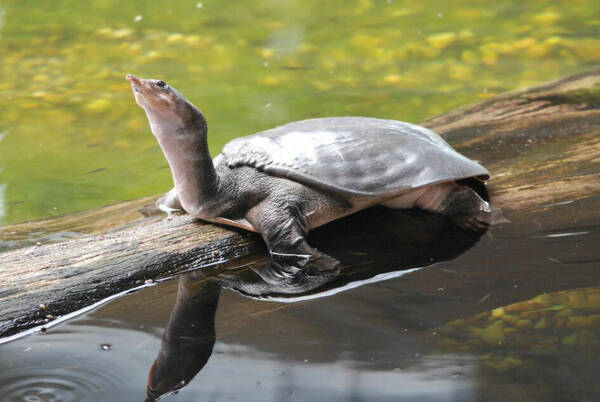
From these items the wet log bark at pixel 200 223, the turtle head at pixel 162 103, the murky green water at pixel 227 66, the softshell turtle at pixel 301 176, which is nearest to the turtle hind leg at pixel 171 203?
the wet log bark at pixel 200 223

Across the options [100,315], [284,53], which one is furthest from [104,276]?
[284,53]

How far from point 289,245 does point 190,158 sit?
0.43 metres

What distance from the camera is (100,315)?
83.2 inches

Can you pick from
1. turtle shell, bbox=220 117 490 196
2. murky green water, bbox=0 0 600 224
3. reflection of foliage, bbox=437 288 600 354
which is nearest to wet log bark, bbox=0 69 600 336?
turtle shell, bbox=220 117 490 196

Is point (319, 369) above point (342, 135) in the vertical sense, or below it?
below

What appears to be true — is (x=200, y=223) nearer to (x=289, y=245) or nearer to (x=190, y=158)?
(x=190, y=158)

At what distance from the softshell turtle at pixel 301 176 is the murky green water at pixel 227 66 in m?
1.60

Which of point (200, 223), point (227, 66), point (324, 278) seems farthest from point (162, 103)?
point (227, 66)

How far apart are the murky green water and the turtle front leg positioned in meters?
1.76

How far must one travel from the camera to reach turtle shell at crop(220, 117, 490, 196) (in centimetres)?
238

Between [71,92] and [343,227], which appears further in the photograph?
[71,92]

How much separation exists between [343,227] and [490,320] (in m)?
0.72

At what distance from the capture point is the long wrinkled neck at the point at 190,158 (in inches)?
91.3

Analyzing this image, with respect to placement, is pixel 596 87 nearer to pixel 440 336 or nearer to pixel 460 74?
pixel 460 74
